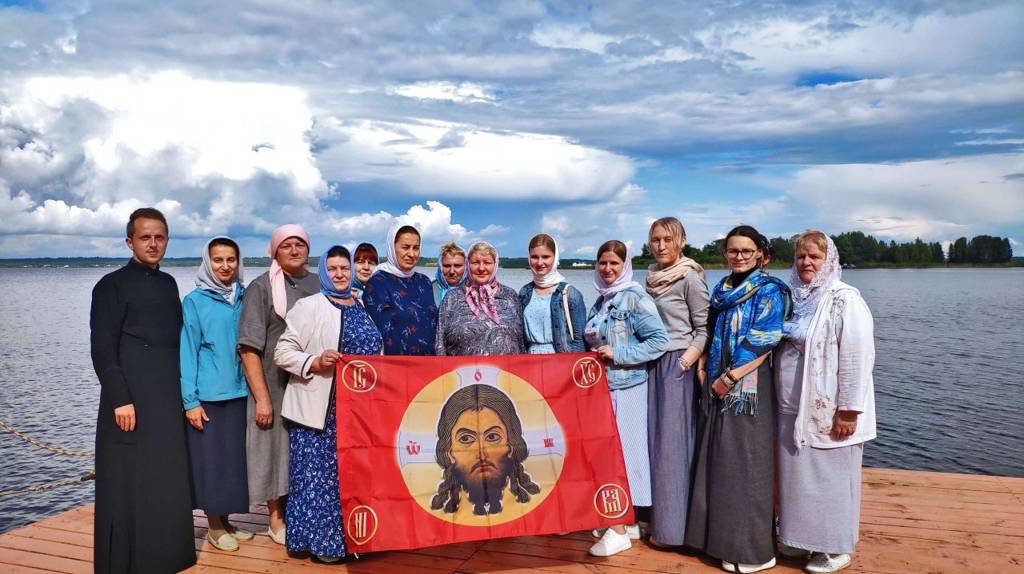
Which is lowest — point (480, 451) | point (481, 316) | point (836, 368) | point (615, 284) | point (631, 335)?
point (480, 451)

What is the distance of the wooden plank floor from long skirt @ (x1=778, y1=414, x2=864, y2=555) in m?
0.29

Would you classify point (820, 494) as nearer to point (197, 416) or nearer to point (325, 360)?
point (325, 360)

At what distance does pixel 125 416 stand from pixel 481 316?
2.15 meters

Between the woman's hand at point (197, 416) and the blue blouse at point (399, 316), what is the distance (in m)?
1.18

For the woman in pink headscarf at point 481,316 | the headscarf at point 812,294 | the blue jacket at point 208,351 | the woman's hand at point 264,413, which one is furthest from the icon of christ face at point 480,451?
the headscarf at point 812,294

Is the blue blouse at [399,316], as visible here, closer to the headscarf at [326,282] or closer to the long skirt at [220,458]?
the headscarf at [326,282]

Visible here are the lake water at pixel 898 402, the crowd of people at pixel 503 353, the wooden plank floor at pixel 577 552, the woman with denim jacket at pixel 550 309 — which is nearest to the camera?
the crowd of people at pixel 503 353

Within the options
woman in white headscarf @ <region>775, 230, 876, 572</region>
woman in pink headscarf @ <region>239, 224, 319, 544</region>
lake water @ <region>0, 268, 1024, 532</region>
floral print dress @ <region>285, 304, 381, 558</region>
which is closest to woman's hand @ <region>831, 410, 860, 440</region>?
woman in white headscarf @ <region>775, 230, 876, 572</region>

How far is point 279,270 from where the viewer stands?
178 inches

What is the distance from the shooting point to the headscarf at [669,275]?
14.7 feet

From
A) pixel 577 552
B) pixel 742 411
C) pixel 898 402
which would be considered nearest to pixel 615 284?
pixel 742 411

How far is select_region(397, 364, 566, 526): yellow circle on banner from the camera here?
162 inches

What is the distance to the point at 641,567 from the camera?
438 cm

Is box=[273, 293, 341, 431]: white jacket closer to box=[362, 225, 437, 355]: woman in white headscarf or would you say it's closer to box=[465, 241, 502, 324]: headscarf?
box=[362, 225, 437, 355]: woman in white headscarf
